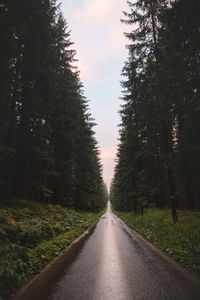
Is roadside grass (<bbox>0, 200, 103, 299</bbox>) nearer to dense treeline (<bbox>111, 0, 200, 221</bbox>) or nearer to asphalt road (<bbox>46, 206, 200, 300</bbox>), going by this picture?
asphalt road (<bbox>46, 206, 200, 300</bbox>)

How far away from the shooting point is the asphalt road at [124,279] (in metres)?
3.83

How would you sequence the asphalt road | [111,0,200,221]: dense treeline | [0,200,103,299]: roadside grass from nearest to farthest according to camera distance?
1. the asphalt road
2. [0,200,103,299]: roadside grass
3. [111,0,200,221]: dense treeline

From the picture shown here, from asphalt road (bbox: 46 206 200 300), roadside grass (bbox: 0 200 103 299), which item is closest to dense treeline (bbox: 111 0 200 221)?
asphalt road (bbox: 46 206 200 300)

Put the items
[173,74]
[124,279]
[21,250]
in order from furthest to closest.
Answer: [173,74]
[21,250]
[124,279]

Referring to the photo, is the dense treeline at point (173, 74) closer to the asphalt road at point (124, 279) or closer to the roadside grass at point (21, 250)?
the asphalt road at point (124, 279)

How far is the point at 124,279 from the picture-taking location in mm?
4625

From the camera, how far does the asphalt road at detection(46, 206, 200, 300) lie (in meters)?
3.83

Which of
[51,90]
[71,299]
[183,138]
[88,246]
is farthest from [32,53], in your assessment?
[71,299]

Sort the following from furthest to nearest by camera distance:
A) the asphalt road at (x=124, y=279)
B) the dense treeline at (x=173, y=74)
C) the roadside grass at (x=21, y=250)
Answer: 1. the dense treeline at (x=173, y=74)
2. the roadside grass at (x=21, y=250)
3. the asphalt road at (x=124, y=279)

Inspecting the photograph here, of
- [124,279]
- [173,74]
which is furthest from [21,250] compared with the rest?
[173,74]

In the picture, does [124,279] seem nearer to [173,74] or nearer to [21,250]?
[21,250]

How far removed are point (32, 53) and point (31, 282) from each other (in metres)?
13.4

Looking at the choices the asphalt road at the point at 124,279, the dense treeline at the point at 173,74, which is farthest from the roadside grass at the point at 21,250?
the dense treeline at the point at 173,74

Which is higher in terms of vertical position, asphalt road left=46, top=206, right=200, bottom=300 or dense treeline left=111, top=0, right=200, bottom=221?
dense treeline left=111, top=0, right=200, bottom=221
